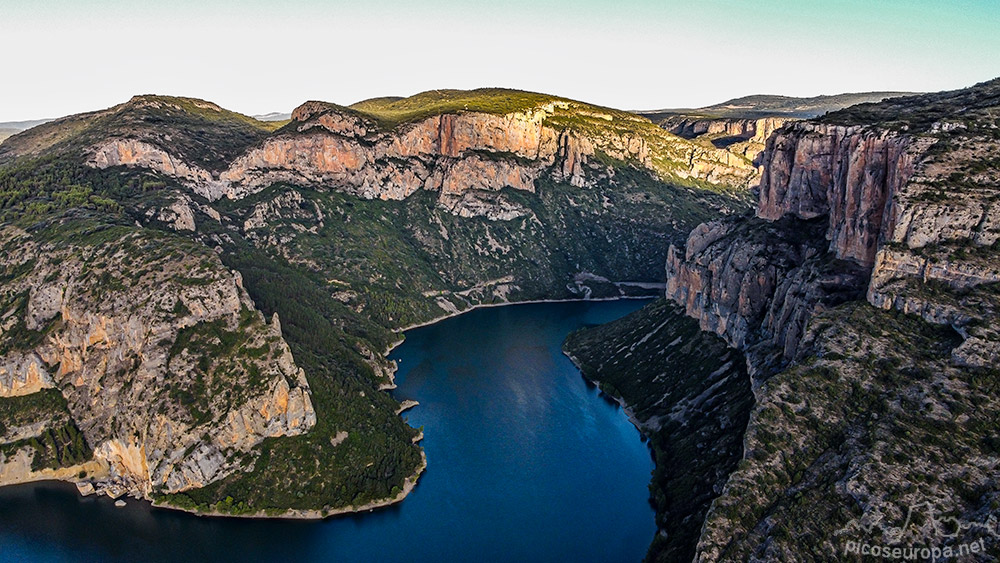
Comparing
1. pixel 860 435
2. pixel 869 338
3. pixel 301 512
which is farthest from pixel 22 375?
pixel 869 338

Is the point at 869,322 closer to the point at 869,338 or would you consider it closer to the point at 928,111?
the point at 869,338

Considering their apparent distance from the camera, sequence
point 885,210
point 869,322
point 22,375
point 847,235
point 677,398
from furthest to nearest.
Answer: point 677,398 < point 22,375 < point 847,235 < point 885,210 < point 869,322

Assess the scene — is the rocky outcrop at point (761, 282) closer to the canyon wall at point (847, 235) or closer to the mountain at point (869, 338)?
the canyon wall at point (847, 235)

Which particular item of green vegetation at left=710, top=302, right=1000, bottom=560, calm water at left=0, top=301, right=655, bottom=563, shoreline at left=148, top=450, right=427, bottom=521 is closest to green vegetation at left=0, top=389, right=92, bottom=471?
calm water at left=0, top=301, right=655, bottom=563

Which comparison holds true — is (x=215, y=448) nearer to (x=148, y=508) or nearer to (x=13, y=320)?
(x=148, y=508)

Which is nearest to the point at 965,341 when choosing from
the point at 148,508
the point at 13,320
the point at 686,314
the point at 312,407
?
the point at 686,314

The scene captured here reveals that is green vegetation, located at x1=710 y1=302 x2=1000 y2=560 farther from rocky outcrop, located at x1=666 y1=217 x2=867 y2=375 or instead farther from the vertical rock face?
the vertical rock face
